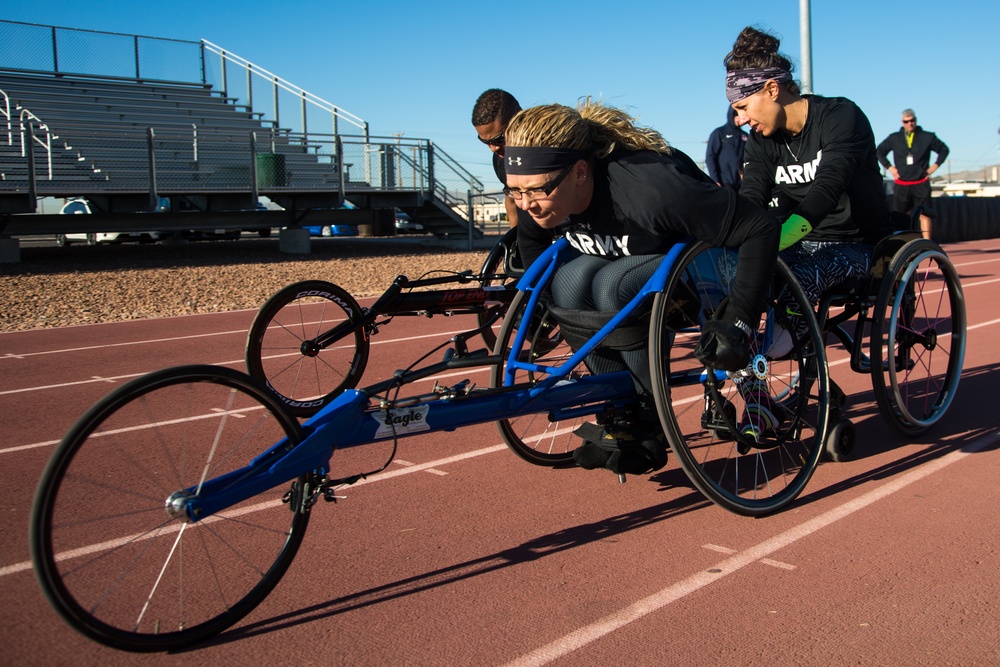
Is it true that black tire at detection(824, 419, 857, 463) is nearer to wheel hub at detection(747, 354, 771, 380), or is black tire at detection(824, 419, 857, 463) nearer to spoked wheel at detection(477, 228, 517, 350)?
wheel hub at detection(747, 354, 771, 380)

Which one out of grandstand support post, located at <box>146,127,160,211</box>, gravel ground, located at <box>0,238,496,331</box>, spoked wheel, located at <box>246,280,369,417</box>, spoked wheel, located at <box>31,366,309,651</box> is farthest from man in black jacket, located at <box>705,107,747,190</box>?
grandstand support post, located at <box>146,127,160,211</box>

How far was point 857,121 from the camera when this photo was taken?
4383mm

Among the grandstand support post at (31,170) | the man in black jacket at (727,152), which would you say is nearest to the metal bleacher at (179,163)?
the grandstand support post at (31,170)

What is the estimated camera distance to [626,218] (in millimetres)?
3605

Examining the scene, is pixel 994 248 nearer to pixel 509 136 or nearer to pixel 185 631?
pixel 509 136

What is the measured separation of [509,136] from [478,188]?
2065 centimetres

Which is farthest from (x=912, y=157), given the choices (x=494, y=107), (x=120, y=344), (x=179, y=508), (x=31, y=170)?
(x=31, y=170)

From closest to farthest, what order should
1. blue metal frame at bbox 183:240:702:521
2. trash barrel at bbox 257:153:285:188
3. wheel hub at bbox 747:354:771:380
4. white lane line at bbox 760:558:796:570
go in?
blue metal frame at bbox 183:240:702:521
white lane line at bbox 760:558:796:570
wheel hub at bbox 747:354:771:380
trash barrel at bbox 257:153:285:188

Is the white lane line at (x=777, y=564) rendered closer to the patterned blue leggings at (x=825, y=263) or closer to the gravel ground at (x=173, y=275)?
the patterned blue leggings at (x=825, y=263)

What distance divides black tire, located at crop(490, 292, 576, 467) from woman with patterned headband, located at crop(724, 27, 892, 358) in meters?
1.03

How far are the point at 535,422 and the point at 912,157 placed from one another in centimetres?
1110

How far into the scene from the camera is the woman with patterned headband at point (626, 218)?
339 cm

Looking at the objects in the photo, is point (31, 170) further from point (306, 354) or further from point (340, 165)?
point (306, 354)

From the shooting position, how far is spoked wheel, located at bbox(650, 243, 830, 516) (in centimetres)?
338
